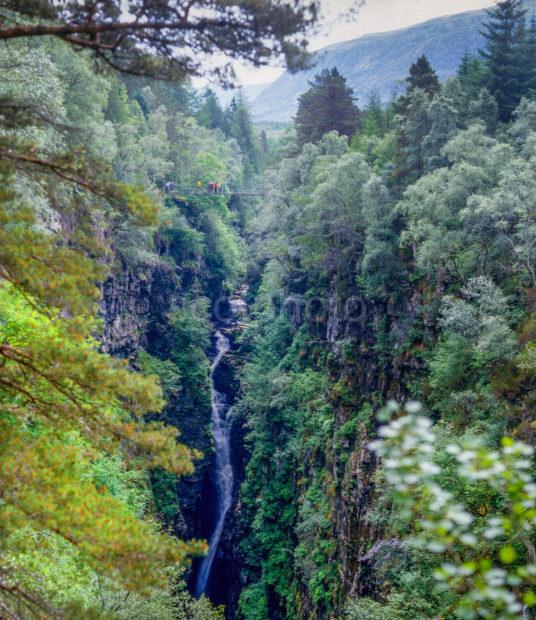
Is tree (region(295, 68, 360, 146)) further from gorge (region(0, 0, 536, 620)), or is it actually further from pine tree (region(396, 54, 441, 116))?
pine tree (region(396, 54, 441, 116))

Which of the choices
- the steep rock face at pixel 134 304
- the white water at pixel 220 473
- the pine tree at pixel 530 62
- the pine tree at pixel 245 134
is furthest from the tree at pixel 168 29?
the pine tree at pixel 245 134

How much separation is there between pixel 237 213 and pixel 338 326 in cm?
3083

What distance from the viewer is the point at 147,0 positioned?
608cm

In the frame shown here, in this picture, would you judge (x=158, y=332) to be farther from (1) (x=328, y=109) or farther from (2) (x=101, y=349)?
(1) (x=328, y=109)

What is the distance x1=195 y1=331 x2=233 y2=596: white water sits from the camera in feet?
98.0

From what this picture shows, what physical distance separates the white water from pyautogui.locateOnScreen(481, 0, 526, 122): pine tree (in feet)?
83.4

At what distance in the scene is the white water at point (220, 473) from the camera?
29861 millimetres

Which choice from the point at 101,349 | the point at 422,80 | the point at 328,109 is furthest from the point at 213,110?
the point at 101,349

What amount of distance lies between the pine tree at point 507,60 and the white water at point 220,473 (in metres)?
25.4

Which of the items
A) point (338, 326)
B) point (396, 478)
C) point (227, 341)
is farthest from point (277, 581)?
point (396, 478)

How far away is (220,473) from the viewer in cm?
3328

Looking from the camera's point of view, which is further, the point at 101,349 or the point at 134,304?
the point at 134,304

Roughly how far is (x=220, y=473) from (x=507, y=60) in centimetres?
3035

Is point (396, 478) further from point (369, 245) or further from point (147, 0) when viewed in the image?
point (369, 245)
